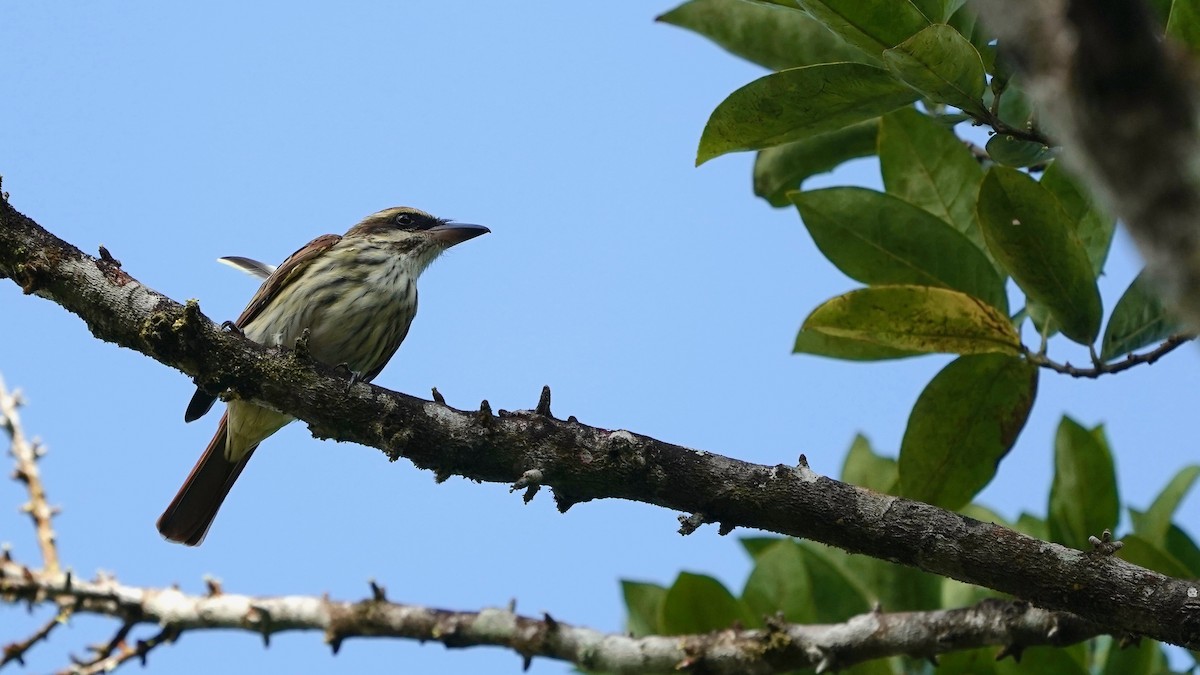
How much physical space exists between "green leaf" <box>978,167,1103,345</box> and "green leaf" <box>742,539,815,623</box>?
137 cm

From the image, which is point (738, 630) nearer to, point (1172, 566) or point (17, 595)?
point (1172, 566)

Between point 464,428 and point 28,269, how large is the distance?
4.15 feet

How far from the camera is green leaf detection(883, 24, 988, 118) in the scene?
9.30ft

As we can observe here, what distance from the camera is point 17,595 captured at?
4004mm

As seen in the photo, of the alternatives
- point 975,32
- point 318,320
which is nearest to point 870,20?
point 975,32

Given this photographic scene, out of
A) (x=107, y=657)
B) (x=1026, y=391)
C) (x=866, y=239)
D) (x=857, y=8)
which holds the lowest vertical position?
(x=107, y=657)

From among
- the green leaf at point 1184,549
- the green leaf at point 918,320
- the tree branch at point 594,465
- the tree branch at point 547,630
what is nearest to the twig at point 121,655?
the tree branch at point 547,630

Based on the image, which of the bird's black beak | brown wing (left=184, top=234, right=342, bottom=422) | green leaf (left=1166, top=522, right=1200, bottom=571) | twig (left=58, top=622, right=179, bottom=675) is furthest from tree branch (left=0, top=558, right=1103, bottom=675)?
the bird's black beak

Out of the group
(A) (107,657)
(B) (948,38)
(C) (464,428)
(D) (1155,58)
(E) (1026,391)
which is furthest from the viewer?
(A) (107,657)

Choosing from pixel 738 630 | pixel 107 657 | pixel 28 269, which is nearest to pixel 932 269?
pixel 738 630

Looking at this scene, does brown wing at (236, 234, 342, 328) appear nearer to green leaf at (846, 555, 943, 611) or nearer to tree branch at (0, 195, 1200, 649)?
tree branch at (0, 195, 1200, 649)

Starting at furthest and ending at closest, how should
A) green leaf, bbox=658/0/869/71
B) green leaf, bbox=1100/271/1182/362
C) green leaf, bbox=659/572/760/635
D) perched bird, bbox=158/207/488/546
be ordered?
perched bird, bbox=158/207/488/546, green leaf, bbox=659/572/760/635, green leaf, bbox=658/0/869/71, green leaf, bbox=1100/271/1182/362

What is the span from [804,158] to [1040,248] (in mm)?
1127

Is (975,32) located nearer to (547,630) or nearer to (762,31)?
(762,31)
